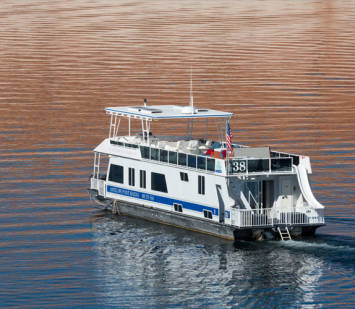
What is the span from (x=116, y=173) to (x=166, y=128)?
79.9 feet

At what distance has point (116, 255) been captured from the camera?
54.3 m

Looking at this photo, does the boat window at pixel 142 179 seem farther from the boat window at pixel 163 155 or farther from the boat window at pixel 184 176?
the boat window at pixel 184 176

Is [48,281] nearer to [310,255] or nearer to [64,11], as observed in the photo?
[310,255]

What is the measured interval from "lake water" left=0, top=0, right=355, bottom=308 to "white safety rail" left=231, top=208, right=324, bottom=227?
107cm

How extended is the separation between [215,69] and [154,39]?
32517 mm

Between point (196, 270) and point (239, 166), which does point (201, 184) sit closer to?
point (239, 166)

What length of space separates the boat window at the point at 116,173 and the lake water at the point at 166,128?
2178 millimetres

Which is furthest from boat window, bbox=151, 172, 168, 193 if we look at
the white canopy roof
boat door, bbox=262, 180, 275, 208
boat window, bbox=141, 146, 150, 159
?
boat door, bbox=262, 180, 275, 208

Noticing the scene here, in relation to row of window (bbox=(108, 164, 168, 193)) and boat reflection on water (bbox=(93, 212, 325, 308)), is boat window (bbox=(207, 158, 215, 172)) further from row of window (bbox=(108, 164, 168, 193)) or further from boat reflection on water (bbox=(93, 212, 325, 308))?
row of window (bbox=(108, 164, 168, 193))

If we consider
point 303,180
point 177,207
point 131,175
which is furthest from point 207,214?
point 131,175

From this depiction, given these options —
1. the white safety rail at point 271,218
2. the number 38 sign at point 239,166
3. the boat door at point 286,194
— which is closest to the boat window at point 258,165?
the number 38 sign at point 239,166

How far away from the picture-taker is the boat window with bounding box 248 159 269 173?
56281 mm

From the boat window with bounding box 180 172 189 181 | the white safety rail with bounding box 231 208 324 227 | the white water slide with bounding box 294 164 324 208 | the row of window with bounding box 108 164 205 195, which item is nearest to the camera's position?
the white safety rail with bounding box 231 208 324 227

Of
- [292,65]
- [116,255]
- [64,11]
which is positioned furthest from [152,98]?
[64,11]
